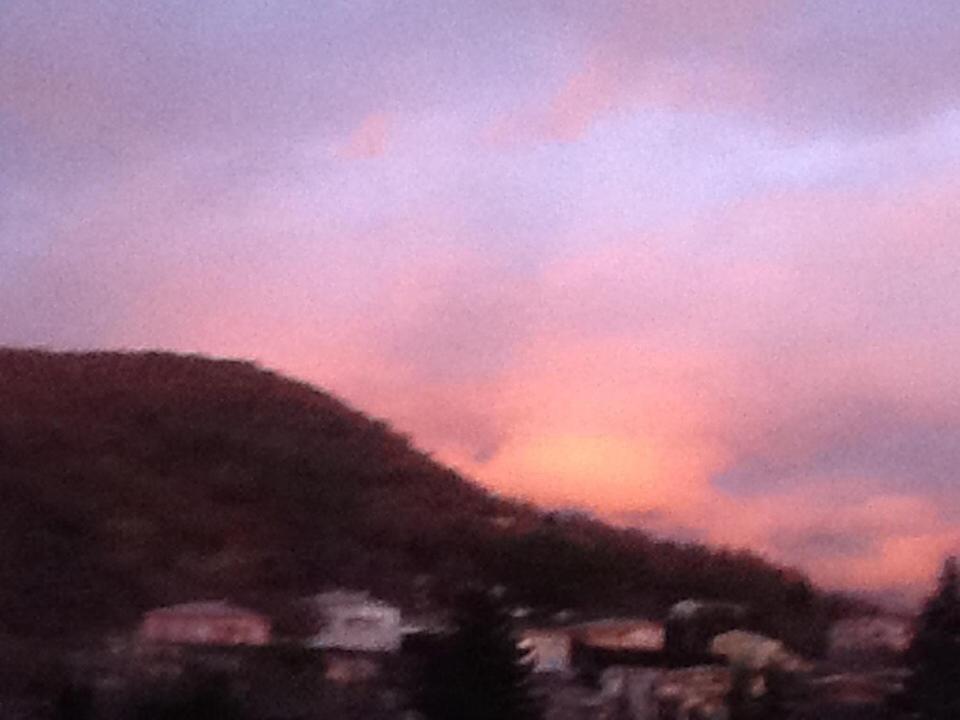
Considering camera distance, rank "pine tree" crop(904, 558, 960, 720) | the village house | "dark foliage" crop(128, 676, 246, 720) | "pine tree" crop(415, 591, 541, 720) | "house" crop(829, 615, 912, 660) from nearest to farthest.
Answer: "dark foliage" crop(128, 676, 246, 720) → "pine tree" crop(415, 591, 541, 720) → "pine tree" crop(904, 558, 960, 720) → the village house → "house" crop(829, 615, 912, 660)

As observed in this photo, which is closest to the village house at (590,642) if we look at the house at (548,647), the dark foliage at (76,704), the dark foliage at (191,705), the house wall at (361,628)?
the house at (548,647)

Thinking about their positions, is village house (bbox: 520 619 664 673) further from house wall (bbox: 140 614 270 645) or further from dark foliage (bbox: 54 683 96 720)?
dark foliage (bbox: 54 683 96 720)

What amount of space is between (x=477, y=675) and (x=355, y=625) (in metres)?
0.37

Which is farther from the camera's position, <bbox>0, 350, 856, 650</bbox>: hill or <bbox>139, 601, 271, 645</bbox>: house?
<bbox>0, 350, 856, 650</bbox>: hill

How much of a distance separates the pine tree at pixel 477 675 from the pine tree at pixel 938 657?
97 cm

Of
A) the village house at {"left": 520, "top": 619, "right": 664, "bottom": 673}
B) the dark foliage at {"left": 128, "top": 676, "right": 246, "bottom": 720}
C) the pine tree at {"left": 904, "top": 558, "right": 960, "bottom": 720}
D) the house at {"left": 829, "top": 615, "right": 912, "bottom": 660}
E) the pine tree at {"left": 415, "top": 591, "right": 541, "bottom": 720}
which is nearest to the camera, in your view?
the dark foliage at {"left": 128, "top": 676, "right": 246, "bottom": 720}

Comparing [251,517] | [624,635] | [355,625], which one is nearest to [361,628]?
[355,625]

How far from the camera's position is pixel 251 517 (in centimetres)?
494

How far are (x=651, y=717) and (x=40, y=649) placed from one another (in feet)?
5.03

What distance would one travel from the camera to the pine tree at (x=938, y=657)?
4570 mm

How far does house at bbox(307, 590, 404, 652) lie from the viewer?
183 inches

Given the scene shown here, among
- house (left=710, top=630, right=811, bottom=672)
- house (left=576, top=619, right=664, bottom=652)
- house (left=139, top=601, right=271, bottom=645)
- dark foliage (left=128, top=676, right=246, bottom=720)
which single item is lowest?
dark foliage (left=128, top=676, right=246, bottom=720)

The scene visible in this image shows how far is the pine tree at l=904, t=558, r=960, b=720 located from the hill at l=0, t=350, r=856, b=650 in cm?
38

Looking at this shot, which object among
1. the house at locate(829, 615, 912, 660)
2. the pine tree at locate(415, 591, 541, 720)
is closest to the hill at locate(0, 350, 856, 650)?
the house at locate(829, 615, 912, 660)
